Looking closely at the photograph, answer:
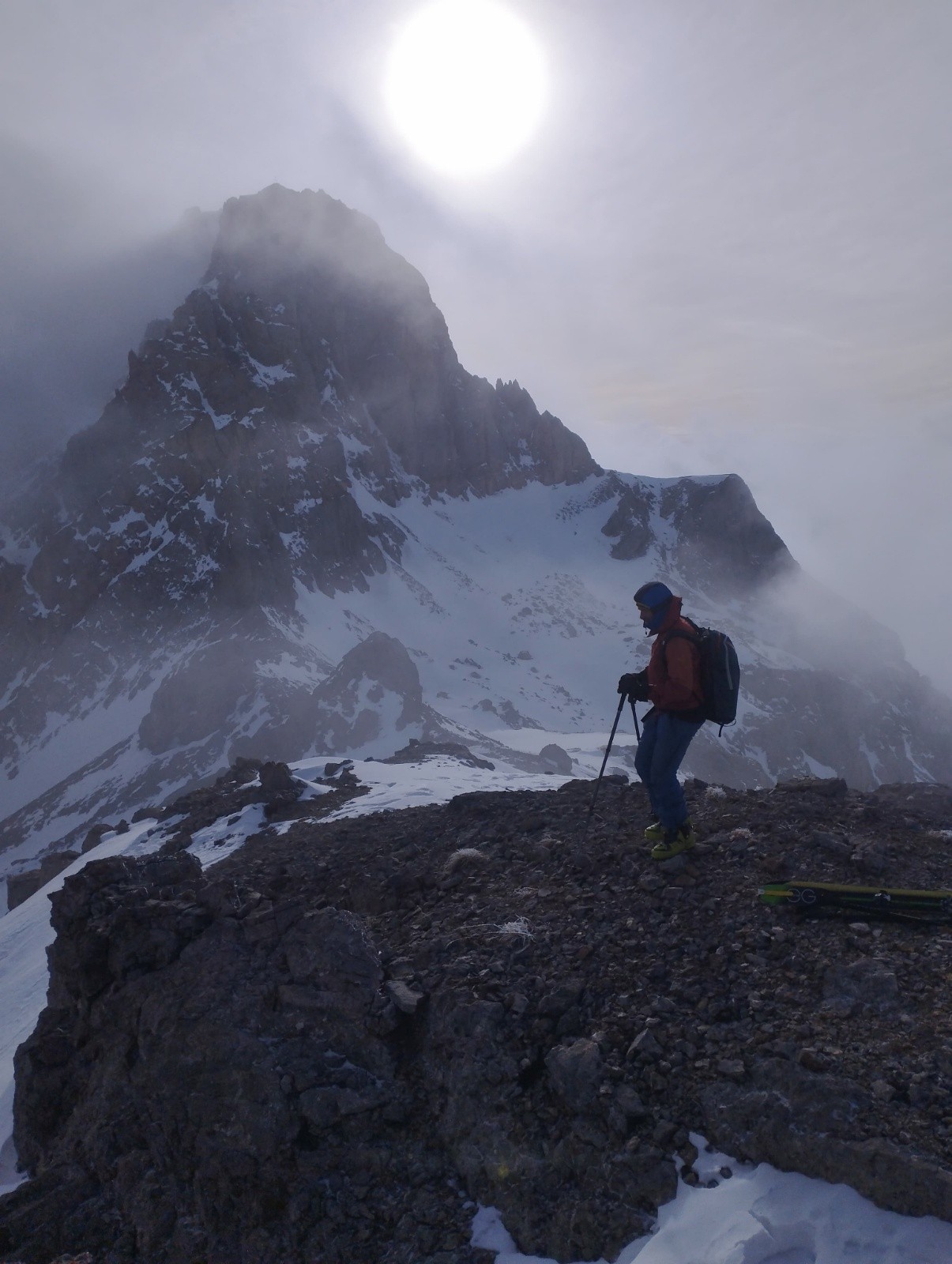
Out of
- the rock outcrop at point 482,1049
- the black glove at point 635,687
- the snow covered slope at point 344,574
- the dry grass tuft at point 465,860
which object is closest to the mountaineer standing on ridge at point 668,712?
the black glove at point 635,687

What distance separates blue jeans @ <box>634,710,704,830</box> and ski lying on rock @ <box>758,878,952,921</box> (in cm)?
135

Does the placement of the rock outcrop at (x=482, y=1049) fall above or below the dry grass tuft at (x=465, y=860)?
A: below

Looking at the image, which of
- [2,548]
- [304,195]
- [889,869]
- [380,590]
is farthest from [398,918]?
[304,195]

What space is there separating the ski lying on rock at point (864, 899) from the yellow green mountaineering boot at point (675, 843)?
1085 millimetres

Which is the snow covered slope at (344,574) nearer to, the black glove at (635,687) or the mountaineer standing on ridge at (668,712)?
the black glove at (635,687)

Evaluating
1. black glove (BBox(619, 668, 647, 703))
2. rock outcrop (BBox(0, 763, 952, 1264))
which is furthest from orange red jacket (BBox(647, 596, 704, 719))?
rock outcrop (BBox(0, 763, 952, 1264))

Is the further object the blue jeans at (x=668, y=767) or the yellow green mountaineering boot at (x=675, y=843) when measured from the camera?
the blue jeans at (x=668, y=767)

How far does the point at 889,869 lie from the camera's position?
260 inches

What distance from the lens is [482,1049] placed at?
18.0ft

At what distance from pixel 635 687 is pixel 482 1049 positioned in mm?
3855

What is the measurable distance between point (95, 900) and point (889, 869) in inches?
309

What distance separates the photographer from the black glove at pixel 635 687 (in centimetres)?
792

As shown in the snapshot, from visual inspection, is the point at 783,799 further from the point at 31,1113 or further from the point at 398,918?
the point at 31,1113

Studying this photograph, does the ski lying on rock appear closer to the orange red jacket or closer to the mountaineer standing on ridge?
the mountaineer standing on ridge
